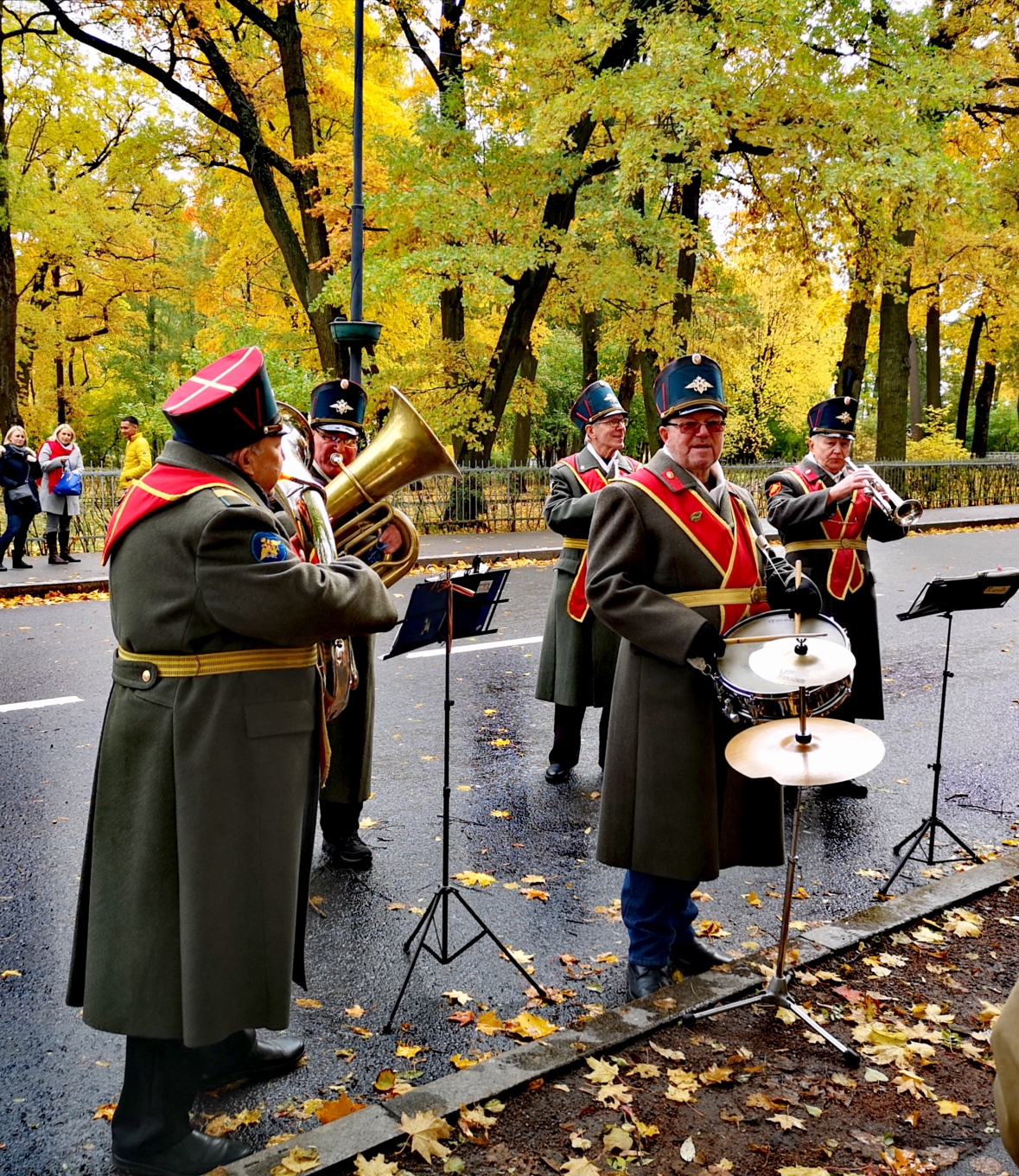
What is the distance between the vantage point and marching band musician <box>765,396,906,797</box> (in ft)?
21.2

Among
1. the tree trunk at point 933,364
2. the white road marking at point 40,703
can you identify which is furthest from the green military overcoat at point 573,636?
the tree trunk at point 933,364

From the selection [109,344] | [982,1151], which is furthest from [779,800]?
[109,344]

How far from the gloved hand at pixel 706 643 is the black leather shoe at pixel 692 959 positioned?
1.37 m

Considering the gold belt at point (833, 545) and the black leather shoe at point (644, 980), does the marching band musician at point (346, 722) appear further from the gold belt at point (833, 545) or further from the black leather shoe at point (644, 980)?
the gold belt at point (833, 545)

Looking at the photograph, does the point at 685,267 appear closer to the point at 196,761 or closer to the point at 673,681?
the point at 673,681

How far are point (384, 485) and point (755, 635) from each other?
1.47m

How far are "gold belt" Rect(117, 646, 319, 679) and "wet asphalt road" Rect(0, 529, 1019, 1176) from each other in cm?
147

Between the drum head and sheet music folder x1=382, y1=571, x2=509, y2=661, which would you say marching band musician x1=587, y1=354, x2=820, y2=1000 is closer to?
the drum head

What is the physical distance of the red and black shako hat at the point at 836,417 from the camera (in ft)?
21.2

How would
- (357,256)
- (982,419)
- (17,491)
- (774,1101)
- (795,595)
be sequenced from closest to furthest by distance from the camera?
(774,1101) → (795,595) → (17,491) → (357,256) → (982,419)

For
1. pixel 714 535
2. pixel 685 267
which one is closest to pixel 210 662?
pixel 714 535

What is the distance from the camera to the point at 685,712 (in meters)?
4.00

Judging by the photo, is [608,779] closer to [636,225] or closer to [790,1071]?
[790,1071]

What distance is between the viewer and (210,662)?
2.98 m
